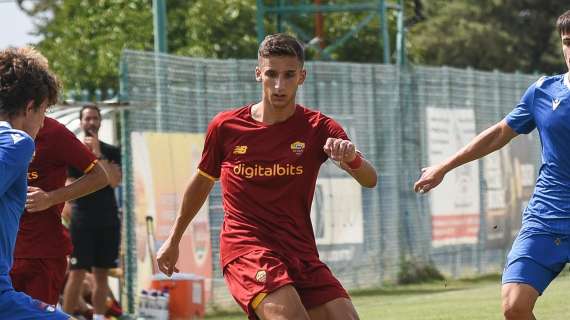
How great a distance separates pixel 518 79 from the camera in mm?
22297

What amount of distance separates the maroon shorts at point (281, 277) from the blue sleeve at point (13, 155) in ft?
6.87

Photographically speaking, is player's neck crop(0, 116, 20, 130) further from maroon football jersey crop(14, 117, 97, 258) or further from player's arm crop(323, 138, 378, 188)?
maroon football jersey crop(14, 117, 97, 258)

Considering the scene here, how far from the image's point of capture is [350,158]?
717 centimetres

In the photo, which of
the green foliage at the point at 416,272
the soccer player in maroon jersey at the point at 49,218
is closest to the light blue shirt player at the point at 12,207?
the soccer player in maroon jersey at the point at 49,218

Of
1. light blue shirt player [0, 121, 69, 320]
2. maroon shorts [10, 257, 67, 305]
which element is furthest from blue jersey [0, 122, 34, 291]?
maroon shorts [10, 257, 67, 305]

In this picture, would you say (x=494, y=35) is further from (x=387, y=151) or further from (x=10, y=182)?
(x=10, y=182)

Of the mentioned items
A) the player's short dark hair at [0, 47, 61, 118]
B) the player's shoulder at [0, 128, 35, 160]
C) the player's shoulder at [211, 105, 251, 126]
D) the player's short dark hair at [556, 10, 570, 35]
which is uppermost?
the player's short dark hair at [556, 10, 570, 35]

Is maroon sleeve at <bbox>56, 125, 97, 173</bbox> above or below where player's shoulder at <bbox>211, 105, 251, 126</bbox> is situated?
below

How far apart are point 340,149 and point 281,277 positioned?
74cm

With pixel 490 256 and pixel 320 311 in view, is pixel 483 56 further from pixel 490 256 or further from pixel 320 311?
pixel 320 311

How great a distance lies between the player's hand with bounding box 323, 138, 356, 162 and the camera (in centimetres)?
712

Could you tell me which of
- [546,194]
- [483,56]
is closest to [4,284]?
[546,194]

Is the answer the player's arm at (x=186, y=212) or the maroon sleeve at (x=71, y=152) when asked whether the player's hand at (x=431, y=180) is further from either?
the maroon sleeve at (x=71, y=152)

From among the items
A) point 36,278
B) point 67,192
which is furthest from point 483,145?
point 36,278
